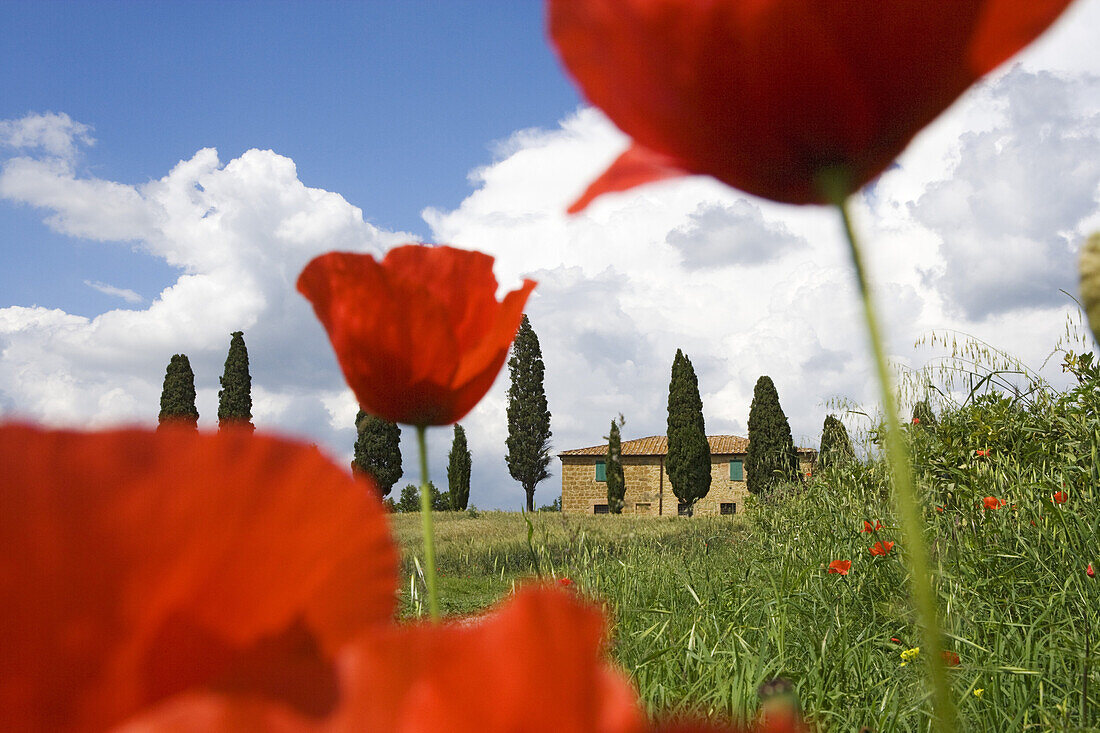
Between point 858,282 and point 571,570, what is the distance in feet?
16.8

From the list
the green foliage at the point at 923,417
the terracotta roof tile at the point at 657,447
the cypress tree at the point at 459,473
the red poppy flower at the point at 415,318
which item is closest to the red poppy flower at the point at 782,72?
the red poppy flower at the point at 415,318

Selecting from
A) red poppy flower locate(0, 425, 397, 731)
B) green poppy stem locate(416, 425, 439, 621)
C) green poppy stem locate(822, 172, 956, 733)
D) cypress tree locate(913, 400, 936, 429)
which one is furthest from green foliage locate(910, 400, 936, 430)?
red poppy flower locate(0, 425, 397, 731)

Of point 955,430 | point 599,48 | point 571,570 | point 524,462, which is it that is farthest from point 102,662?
point 524,462

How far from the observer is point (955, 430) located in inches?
263

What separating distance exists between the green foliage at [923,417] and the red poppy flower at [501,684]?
22.9ft

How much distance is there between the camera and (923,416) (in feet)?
22.4

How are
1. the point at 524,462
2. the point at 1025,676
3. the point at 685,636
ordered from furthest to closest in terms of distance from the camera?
the point at 524,462, the point at 685,636, the point at 1025,676

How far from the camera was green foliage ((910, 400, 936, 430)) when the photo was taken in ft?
21.8

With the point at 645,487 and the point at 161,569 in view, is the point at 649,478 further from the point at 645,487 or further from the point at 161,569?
the point at 161,569

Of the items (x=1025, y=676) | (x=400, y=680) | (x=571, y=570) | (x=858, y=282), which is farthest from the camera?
(x=571, y=570)

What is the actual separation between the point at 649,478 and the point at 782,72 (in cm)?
3830

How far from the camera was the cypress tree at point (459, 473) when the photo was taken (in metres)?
34.1

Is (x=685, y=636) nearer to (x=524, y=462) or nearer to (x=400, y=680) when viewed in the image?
(x=400, y=680)

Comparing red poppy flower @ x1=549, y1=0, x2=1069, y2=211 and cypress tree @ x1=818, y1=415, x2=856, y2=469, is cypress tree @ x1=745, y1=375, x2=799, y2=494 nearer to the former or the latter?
cypress tree @ x1=818, y1=415, x2=856, y2=469
